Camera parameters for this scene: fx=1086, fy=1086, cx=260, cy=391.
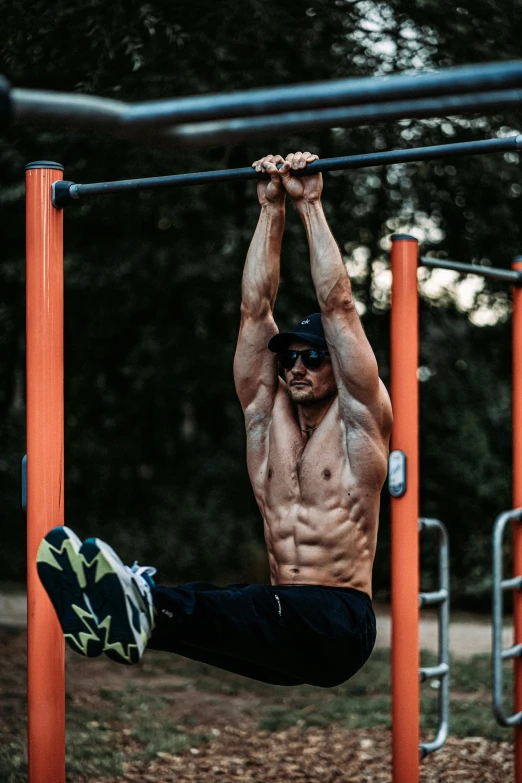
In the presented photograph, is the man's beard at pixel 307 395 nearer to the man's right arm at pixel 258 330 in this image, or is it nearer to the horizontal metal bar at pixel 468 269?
the man's right arm at pixel 258 330

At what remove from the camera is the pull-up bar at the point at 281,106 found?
118 cm

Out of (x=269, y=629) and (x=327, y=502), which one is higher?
(x=327, y=502)

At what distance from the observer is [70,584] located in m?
2.88

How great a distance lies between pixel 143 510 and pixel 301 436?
869 cm

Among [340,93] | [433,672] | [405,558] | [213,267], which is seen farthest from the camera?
[213,267]

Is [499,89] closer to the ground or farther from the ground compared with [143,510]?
farther from the ground

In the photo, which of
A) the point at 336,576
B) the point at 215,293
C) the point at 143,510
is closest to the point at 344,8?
the point at 215,293

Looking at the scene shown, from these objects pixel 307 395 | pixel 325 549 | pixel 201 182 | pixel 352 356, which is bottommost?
pixel 325 549

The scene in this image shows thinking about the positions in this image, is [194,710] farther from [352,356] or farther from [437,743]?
[352,356]

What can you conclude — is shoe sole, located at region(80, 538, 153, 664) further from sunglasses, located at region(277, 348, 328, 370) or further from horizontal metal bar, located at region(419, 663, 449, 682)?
horizontal metal bar, located at region(419, 663, 449, 682)

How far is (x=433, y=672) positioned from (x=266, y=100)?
4.03 meters

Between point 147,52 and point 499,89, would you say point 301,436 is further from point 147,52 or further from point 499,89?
point 147,52

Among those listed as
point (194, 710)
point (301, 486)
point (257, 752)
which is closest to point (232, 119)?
point (301, 486)

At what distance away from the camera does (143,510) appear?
12445 mm
